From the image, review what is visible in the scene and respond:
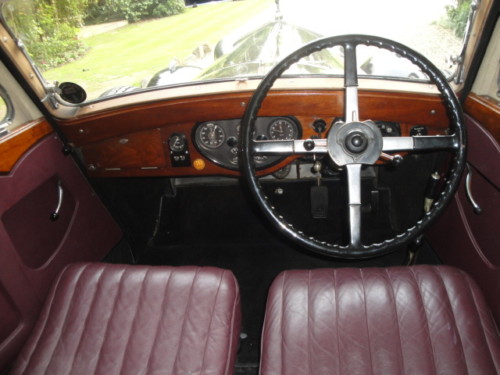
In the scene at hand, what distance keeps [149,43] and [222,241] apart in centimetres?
148

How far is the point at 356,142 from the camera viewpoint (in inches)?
56.6

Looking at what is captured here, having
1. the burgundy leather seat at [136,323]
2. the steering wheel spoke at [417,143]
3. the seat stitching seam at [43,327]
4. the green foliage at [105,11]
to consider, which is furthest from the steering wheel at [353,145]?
the seat stitching seam at [43,327]

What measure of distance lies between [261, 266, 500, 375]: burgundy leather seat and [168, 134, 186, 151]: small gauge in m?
0.96

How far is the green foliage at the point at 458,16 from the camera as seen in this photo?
159cm

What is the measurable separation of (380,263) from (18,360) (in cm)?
203

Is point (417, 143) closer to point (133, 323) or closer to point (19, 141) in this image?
point (133, 323)

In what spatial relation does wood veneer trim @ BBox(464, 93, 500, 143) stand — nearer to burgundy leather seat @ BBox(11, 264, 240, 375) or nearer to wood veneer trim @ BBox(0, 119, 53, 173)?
burgundy leather seat @ BBox(11, 264, 240, 375)

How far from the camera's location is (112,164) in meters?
2.22

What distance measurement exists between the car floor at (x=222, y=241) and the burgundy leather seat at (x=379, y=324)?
37.3 inches

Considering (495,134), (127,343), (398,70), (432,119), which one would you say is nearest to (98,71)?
(127,343)

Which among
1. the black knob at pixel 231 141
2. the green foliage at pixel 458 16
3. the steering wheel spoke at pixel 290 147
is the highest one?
the green foliage at pixel 458 16

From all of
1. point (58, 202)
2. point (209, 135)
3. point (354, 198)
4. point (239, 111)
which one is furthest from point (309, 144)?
point (58, 202)

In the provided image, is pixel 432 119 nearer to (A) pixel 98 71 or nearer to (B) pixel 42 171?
(A) pixel 98 71

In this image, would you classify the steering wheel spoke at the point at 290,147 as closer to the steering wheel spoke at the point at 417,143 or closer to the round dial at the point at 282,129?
the steering wheel spoke at the point at 417,143
